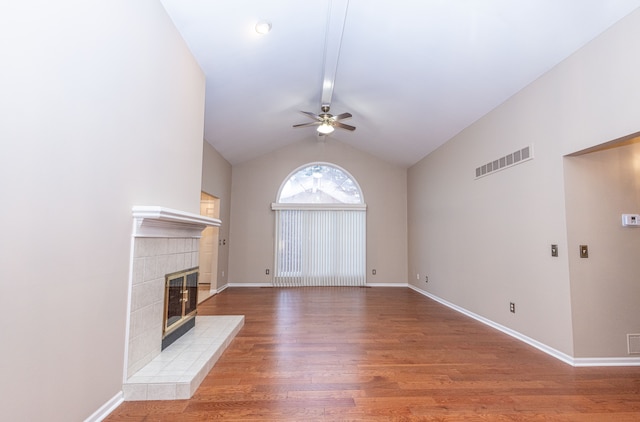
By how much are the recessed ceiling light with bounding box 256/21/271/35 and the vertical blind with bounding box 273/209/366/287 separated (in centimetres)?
439

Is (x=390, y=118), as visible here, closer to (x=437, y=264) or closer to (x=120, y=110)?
(x=437, y=264)

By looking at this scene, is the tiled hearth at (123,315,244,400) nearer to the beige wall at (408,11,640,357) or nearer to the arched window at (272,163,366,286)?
the beige wall at (408,11,640,357)

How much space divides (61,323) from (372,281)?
Answer: 621cm

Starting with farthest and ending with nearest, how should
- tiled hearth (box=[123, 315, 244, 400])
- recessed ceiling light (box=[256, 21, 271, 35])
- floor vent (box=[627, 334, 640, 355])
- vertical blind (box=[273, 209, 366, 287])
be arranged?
vertical blind (box=[273, 209, 366, 287]), recessed ceiling light (box=[256, 21, 271, 35]), floor vent (box=[627, 334, 640, 355]), tiled hearth (box=[123, 315, 244, 400])

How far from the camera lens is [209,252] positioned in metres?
6.62

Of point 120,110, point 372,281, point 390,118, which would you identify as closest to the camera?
point 120,110

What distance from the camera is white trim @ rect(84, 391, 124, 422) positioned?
178 centimetres

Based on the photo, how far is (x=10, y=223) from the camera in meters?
1.27

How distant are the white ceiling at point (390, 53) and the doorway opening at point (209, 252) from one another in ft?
5.41

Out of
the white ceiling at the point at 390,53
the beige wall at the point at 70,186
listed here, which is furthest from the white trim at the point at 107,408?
the white ceiling at the point at 390,53

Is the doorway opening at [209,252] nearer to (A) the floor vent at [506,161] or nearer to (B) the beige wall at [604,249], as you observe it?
(A) the floor vent at [506,161]

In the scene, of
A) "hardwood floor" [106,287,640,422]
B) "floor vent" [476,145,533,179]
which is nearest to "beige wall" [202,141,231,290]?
"hardwood floor" [106,287,640,422]

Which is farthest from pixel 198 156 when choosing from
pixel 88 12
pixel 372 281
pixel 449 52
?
pixel 372 281

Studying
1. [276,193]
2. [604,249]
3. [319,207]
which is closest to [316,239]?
[319,207]
